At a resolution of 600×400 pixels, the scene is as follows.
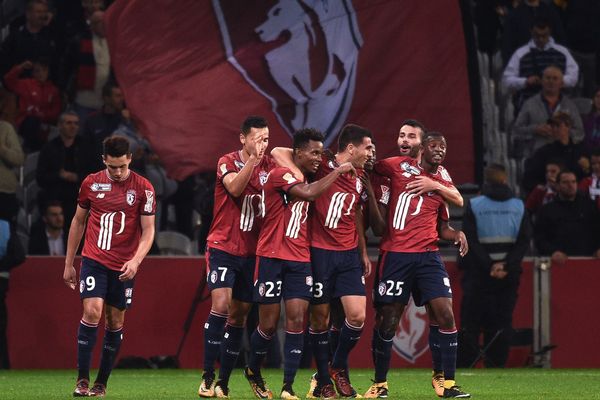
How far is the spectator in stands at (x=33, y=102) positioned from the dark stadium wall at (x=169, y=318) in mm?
2888

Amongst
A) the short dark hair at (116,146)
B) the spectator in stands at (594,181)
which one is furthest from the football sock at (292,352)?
the spectator in stands at (594,181)

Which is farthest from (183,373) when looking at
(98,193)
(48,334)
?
(98,193)

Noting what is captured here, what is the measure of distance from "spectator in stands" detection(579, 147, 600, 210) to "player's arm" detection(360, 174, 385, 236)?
6.49 meters

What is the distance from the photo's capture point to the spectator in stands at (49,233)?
764 inches

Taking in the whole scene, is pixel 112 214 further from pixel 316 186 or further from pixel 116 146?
pixel 316 186

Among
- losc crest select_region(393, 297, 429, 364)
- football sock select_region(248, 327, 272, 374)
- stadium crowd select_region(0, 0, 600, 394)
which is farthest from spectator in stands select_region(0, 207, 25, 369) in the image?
football sock select_region(248, 327, 272, 374)

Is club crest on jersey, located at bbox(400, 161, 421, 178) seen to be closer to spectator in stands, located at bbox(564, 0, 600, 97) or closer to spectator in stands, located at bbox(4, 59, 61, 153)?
spectator in stands, located at bbox(4, 59, 61, 153)

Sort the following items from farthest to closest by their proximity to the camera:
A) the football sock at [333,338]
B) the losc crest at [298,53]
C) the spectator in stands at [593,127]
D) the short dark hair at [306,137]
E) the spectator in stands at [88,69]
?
the spectator in stands at [88,69]
the spectator in stands at [593,127]
the losc crest at [298,53]
the football sock at [333,338]
the short dark hair at [306,137]

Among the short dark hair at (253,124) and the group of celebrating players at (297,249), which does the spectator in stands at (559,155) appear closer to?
the group of celebrating players at (297,249)

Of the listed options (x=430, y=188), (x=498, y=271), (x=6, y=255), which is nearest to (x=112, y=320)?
(x=430, y=188)

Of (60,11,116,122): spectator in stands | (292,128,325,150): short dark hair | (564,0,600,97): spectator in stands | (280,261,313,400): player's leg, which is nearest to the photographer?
(280,261,313,400): player's leg

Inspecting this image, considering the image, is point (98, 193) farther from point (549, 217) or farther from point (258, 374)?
point (549, 217)

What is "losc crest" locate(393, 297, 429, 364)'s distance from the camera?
19.2 m

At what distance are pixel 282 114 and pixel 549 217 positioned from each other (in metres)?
3.74
